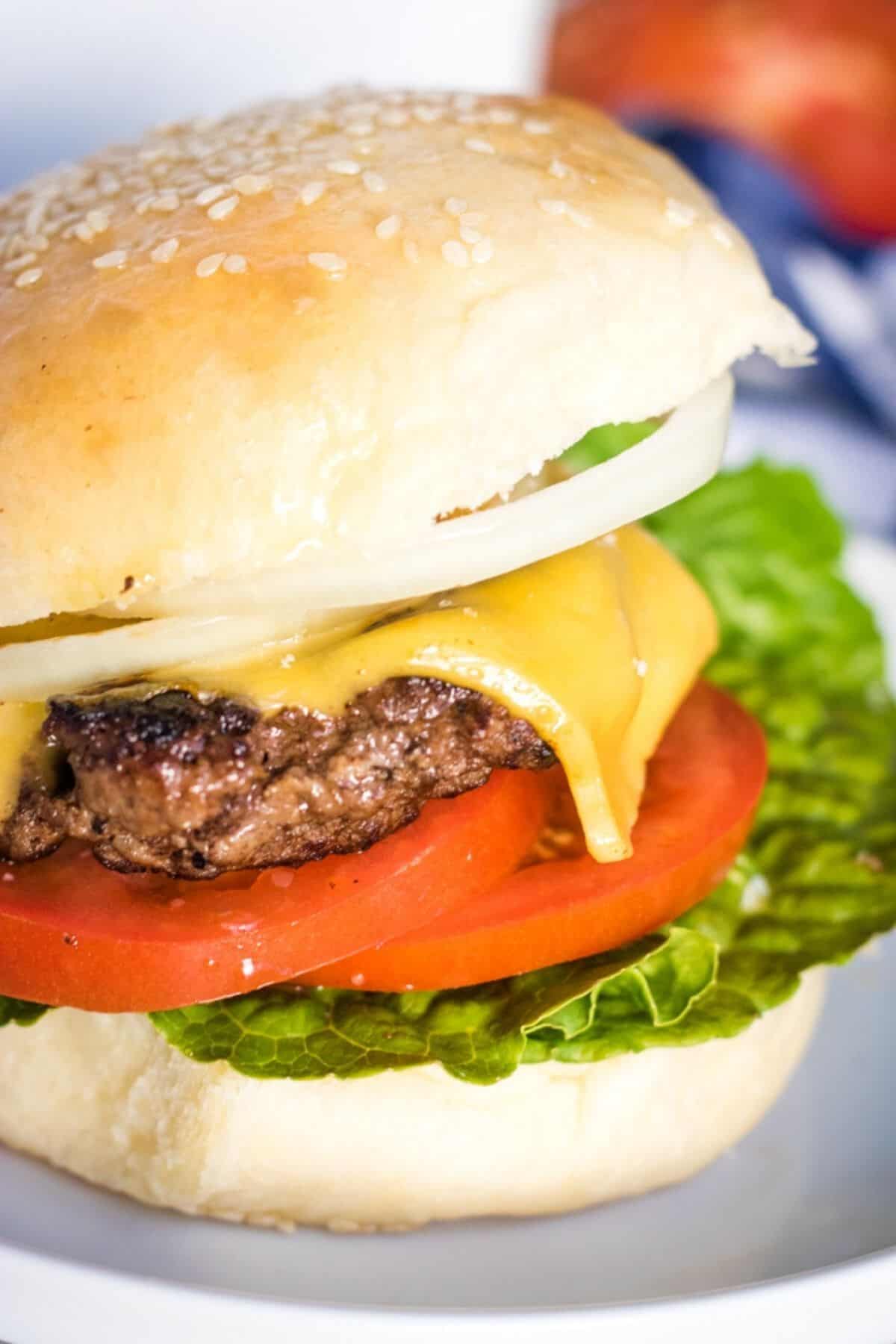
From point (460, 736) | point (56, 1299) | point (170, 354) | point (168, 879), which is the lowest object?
point (56, 1299)

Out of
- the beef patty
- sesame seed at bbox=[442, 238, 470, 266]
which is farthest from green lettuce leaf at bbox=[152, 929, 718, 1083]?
sesame seed at bbox=[442, 238, 470, 266]

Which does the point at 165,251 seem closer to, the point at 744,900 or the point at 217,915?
the point at 217,915

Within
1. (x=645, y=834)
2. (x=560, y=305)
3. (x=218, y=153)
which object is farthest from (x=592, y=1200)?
(x=218, y=153)

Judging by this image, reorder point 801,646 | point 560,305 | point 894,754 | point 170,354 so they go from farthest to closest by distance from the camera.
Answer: point 801,646, point 894,754, point 560,305, point 170,354

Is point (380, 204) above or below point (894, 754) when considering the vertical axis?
above

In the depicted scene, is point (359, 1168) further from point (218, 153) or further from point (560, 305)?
point (218, 153)

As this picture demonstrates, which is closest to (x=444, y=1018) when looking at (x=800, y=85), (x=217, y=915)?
(x=217, y=915)

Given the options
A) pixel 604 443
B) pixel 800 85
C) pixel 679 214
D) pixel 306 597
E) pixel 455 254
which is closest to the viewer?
pixel 306 597
